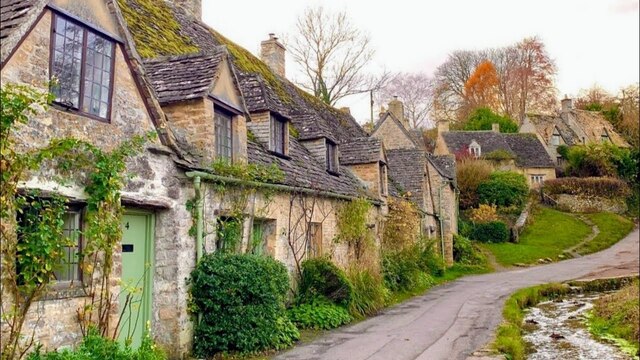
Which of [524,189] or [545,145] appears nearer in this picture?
[524,189]

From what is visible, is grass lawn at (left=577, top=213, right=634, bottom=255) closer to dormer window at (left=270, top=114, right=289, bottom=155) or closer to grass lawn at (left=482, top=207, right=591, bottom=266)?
grass lawn at (left=482, top=207, right=591, bottom=266)

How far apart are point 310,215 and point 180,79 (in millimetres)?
5351

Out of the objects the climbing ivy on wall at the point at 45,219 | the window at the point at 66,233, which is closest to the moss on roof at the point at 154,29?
the climbing ivy on wall at the point at 45,219

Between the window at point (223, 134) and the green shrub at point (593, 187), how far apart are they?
130ft

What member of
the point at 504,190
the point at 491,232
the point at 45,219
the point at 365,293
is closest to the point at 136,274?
the point at 45,219

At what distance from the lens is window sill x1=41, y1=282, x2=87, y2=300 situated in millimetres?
6937

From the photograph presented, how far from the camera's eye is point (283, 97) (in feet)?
68.1

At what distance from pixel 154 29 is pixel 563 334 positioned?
1302 cm

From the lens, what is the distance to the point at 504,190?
42.2 metres

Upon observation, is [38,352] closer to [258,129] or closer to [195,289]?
[195,289]

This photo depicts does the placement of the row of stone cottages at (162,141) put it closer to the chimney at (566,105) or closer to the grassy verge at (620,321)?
the grassy verge at (620,321)

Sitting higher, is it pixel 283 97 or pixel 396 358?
pixel 283 97

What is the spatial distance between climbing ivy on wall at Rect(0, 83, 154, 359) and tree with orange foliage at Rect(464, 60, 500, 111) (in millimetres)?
55827

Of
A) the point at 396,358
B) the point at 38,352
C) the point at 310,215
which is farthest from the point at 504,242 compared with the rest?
the point at 38,352
